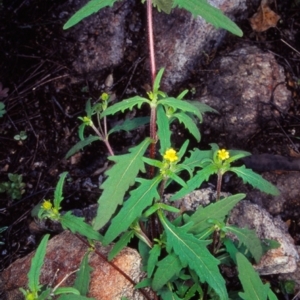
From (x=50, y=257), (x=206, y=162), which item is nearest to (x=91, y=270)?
(x=50, y=257)

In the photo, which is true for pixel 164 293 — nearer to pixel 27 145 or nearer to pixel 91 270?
pixel 91 270

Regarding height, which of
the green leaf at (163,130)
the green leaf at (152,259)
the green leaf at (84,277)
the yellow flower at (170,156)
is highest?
the green leaf at (163,130)

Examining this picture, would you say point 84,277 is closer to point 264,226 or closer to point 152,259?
point 152,259

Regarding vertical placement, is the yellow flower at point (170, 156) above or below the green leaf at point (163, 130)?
below

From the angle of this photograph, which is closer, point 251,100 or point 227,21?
point 227,21

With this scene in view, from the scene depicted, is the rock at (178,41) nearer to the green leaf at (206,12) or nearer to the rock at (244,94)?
the rock at (244,94)

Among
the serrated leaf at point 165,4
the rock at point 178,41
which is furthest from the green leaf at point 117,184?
the rock at point 178,41
